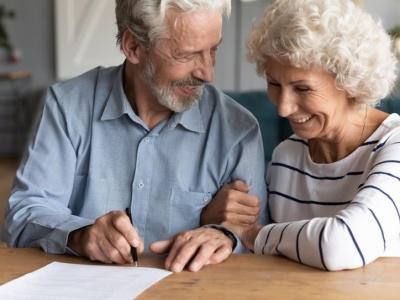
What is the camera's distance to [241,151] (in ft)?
6.51

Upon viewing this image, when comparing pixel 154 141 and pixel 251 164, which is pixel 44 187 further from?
pixel 251 164

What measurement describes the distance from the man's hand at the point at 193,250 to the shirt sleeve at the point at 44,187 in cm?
25

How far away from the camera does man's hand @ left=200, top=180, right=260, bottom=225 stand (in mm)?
1849

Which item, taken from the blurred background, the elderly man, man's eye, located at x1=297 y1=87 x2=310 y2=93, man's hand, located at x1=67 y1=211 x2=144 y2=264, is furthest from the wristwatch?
the blurred background


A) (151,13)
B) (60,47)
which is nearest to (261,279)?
(151,13)

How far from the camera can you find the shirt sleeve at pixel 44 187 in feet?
5.81

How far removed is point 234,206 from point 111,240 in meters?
0.44

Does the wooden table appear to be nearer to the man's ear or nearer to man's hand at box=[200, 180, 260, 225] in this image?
man's hand at box=[200, 180, 260, 225]

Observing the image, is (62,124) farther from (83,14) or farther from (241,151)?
(83,14)

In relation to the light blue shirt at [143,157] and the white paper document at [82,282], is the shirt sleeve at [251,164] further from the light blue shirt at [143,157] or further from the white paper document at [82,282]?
the white paper document at [82,282]

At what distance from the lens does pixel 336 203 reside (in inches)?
71.1

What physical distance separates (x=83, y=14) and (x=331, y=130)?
17.2 ft

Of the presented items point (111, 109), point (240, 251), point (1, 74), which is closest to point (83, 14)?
point (1, 74)

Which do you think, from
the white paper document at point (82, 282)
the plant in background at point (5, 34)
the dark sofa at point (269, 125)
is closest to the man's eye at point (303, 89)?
the white paper document at point (82, 282)
